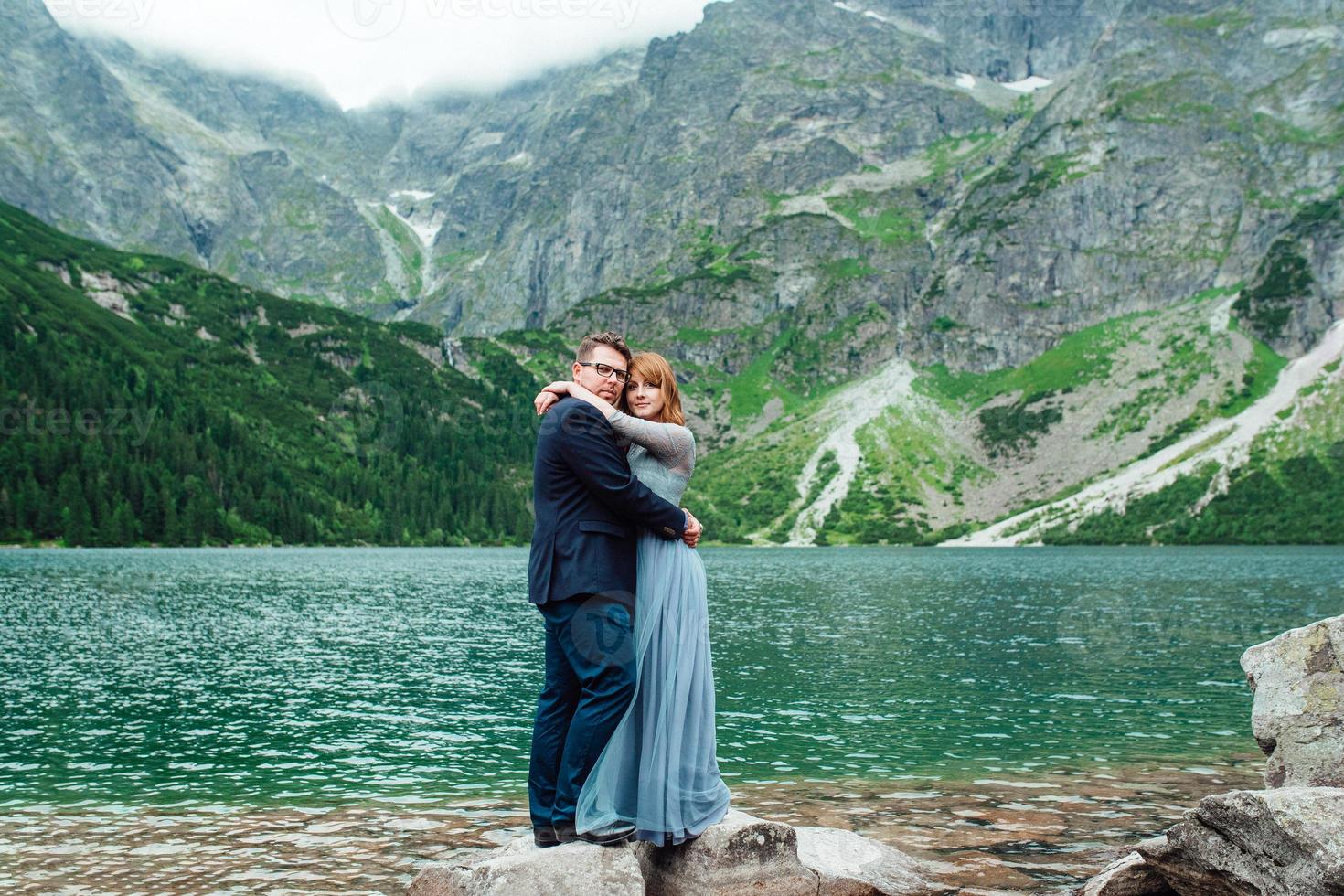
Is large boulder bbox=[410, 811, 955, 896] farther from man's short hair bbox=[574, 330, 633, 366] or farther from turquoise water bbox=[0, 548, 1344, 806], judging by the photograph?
turquoise water bbox=[0, 548, 1344, 806]

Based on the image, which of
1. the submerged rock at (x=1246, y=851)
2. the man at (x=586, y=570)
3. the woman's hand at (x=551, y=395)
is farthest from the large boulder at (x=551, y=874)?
the submerged rock at (x=1246, y=851)

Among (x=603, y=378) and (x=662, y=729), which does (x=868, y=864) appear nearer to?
(x=662, y=729)

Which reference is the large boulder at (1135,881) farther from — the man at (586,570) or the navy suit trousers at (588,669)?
the navy suit trousers at (588,669)

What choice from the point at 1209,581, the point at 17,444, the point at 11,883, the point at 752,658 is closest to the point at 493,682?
the point at 752,658

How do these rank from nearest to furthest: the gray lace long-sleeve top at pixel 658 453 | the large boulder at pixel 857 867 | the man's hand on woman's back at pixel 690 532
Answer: the gray lace long-sleeve top at pixel 658 453, the man's hand on woman's back at pixel 690 532, the large boulder at pixel 857 867

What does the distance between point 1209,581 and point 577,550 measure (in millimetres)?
115802

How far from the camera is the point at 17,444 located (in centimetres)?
18525

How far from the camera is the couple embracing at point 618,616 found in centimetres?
997

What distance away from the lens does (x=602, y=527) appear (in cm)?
998

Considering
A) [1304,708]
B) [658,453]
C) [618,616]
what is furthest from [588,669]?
[1304,708]

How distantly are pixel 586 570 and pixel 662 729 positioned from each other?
2.00m

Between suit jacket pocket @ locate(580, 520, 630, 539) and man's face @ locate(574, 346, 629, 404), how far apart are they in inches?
57.7

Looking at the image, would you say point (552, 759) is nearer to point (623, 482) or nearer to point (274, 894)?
point (623, 482)

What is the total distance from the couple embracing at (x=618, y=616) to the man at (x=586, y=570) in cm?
1
